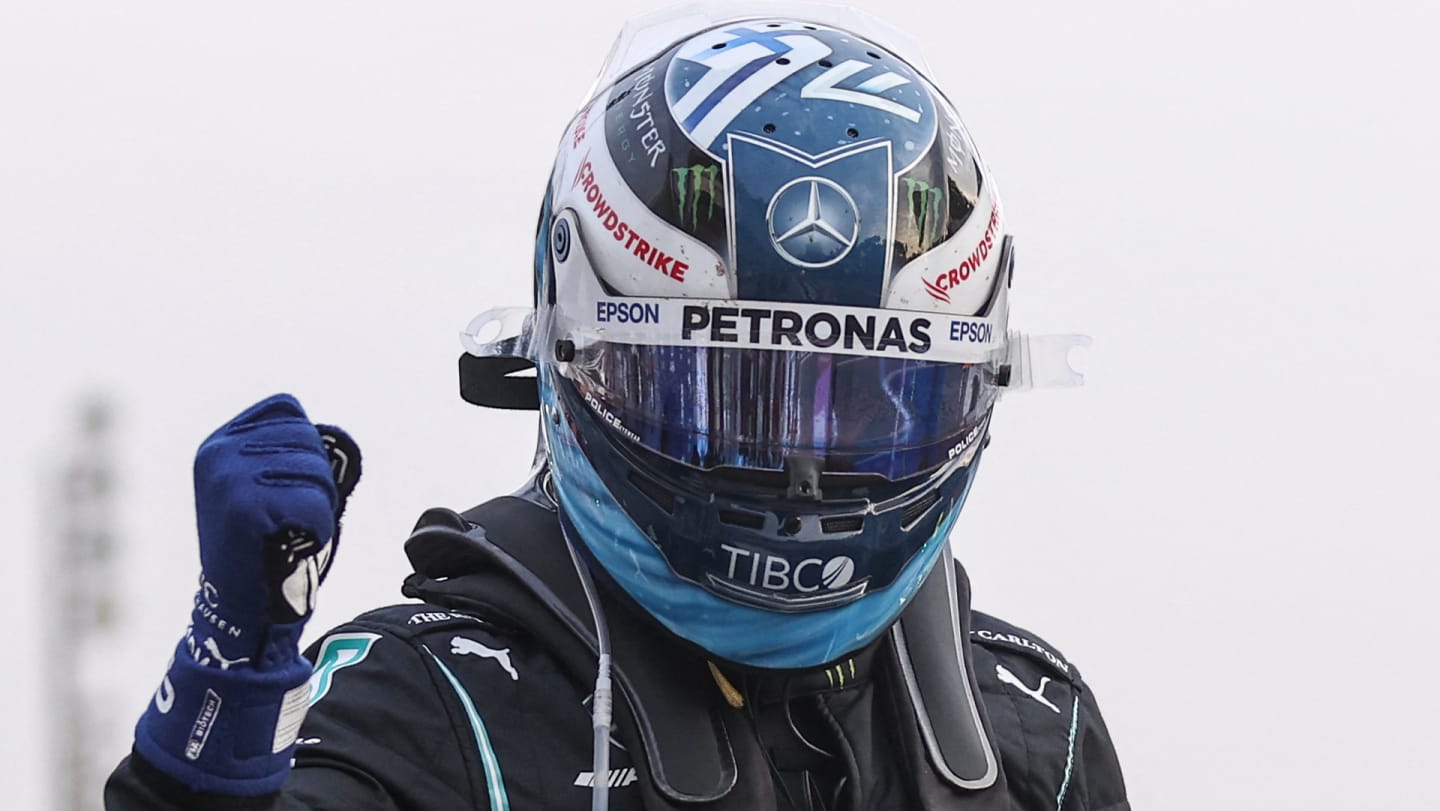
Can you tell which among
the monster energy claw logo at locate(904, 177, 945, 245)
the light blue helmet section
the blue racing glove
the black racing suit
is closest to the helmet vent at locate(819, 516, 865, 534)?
→ the light blue helmet section

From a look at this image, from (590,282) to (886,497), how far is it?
514mm

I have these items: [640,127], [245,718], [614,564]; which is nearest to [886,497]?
[614,564]

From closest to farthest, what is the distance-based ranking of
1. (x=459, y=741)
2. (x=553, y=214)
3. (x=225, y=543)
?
(x=225, y=543)
(x=459, y=741)
(x=553, y=214)

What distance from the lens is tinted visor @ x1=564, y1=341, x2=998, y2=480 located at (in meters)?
2.43

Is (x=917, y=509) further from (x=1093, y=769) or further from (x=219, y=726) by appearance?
(x=219, y=726)

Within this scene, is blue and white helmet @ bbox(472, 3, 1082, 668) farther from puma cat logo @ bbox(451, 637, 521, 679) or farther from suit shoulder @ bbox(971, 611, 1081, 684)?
suit shoulder @ bbox(971, 611, 1081, 684)

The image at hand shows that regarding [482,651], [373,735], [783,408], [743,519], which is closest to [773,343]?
[783,408]

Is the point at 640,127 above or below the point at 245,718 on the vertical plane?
above

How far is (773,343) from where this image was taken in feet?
7.95

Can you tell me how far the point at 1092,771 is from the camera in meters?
2.87

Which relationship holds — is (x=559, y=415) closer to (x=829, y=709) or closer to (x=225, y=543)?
(x=829, y=709)

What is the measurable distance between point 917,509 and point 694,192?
53 cm

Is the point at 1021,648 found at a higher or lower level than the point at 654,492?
lower

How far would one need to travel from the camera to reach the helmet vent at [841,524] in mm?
2467
